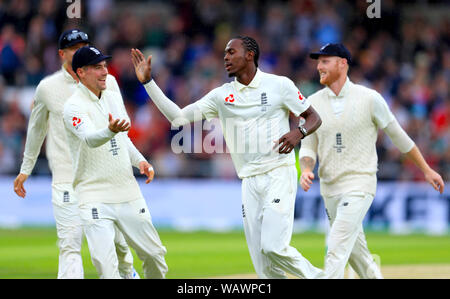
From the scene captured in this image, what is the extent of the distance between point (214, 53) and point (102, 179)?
16.0 metres

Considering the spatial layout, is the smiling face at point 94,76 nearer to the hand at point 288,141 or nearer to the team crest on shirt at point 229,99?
the team crest on shirt at point 229,99

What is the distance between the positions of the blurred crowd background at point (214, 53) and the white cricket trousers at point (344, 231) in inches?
419

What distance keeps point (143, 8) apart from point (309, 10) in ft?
17.1

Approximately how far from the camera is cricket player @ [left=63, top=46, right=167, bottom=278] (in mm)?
8336

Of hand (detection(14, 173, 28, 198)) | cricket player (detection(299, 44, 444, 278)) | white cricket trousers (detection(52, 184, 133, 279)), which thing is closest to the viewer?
white cricket trousers (detection(52, 184, 133, 279))

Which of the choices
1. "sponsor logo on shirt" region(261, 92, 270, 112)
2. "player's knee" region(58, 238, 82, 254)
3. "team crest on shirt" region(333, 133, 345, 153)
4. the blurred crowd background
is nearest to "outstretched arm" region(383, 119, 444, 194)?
"team crest on shirt" region(333, 133, 345, 153)

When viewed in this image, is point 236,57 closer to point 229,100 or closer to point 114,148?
point 229,100

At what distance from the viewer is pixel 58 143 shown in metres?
9.60

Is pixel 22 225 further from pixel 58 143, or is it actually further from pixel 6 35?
pixel 58 143

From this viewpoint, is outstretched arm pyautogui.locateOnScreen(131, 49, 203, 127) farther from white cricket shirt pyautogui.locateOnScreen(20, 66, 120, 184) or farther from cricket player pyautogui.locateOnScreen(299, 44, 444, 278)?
cricket player pyautogui.locateOnScreen(299, 44, 444, 278)

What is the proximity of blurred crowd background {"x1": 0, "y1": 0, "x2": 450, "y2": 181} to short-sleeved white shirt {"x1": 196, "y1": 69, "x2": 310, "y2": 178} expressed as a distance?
37.2 feet

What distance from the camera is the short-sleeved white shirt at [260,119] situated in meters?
8.83

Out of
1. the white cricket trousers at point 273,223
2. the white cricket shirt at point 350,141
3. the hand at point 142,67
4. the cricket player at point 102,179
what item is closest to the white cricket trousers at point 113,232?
the cricket player at point 102,179
